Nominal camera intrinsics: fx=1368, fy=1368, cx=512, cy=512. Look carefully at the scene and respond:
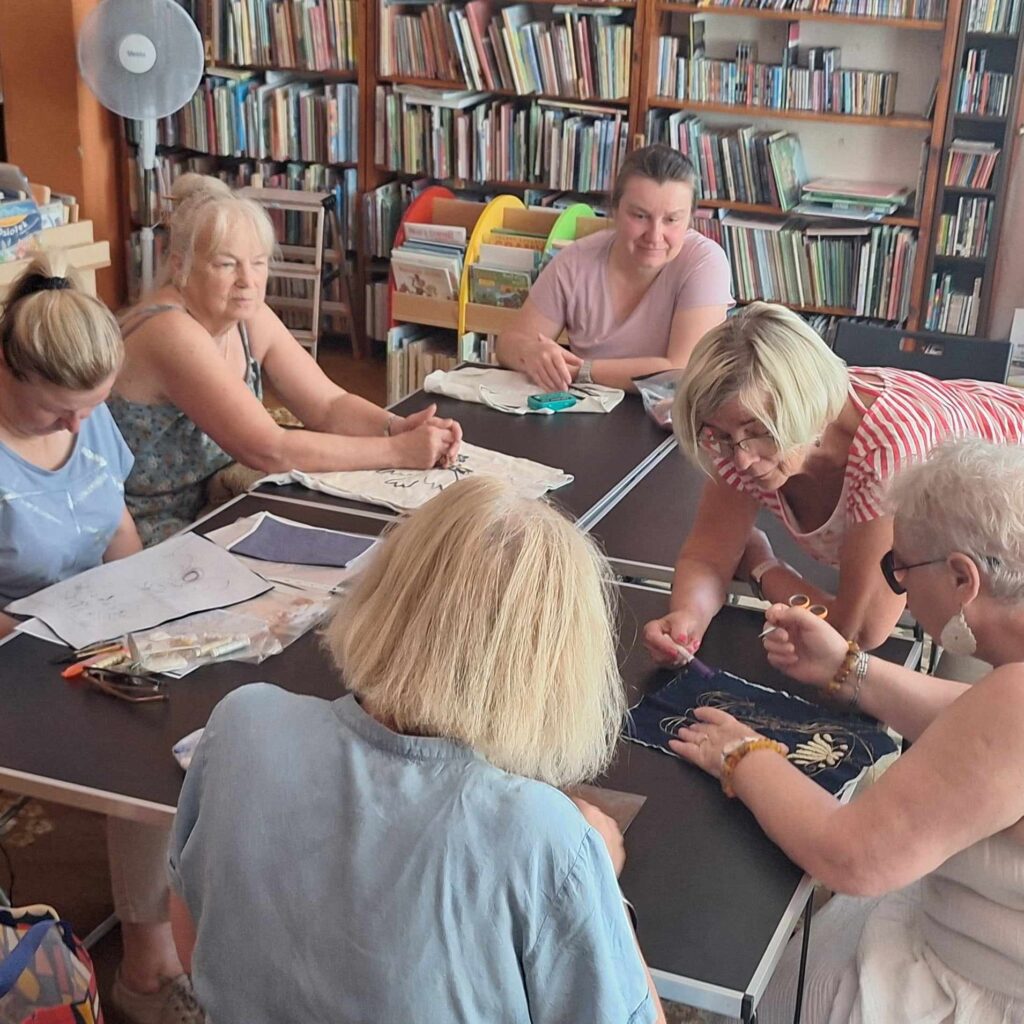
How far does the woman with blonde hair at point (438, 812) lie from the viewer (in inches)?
45.6

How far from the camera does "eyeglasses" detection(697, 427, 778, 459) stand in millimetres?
2006

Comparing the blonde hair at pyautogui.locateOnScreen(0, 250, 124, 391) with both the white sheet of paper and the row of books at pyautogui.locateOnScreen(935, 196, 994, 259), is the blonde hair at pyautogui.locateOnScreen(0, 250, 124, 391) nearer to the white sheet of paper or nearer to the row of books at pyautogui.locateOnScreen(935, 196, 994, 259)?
the white sheet of paper

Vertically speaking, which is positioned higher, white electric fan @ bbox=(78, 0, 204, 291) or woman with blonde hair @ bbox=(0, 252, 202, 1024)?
white electric fan @ bbox=(78, 0, 204, 291)

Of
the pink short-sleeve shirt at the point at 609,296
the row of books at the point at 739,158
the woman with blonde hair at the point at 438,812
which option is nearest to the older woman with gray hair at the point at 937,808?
the woman with blonde hair at the point at 438,812

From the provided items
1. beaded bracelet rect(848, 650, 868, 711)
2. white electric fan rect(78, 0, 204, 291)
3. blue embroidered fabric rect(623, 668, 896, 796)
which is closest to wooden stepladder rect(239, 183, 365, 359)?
white electric fan rect(78, 0, 204, 291)

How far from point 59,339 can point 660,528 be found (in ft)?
3.57

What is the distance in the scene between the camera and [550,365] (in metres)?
3.26

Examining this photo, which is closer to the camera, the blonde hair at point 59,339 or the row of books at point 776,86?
the blonde hair at point 59,339

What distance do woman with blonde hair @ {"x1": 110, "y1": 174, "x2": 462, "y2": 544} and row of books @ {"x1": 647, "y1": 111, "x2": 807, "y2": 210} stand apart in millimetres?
2695

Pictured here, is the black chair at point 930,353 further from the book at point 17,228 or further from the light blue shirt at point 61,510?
the book at point 17,228

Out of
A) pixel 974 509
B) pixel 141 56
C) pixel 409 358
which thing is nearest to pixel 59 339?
pixel 974 509

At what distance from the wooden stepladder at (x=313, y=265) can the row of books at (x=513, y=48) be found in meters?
0.63

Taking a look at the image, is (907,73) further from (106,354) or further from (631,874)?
(631,874)

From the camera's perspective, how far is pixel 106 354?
2182 millimetres
